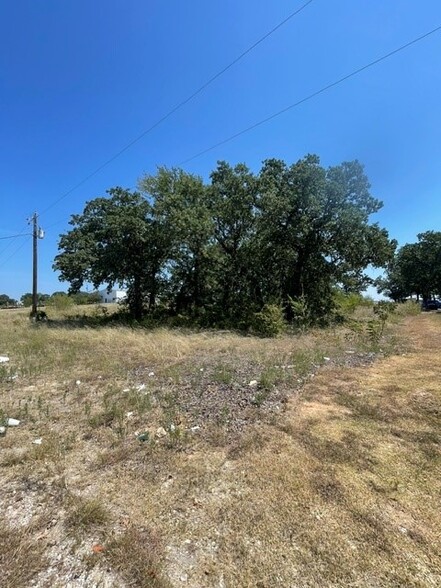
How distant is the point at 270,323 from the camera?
44.4 feet

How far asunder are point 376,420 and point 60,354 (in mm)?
7881

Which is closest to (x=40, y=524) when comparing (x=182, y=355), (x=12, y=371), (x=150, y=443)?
(x=150, y=443)

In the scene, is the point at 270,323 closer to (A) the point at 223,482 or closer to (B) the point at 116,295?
(A) the point at 223,482

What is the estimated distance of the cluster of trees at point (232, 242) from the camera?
53.7 ft

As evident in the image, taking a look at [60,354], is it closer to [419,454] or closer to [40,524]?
[40,524]

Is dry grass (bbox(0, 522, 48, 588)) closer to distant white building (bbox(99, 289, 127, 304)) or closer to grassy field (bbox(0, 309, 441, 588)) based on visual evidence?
grassy field (bbox(0, 309, 441, 588))

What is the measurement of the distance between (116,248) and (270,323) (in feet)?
30.0

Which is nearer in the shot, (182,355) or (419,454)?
(419,454)

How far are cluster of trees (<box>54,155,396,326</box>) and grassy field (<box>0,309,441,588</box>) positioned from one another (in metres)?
11.0

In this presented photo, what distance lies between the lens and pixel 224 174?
1900 centimetres

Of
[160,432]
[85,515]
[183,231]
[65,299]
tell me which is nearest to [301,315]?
[183,231]

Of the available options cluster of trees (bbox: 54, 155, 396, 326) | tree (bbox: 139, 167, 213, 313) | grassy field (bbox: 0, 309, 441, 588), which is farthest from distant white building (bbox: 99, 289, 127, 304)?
grassy field (bbox: 0, 309, 441, 588)

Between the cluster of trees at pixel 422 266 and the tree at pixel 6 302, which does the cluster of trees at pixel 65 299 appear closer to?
the tree at pixel 6 302

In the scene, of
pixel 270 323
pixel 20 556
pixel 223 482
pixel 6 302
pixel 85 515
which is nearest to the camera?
pixel 20 556
